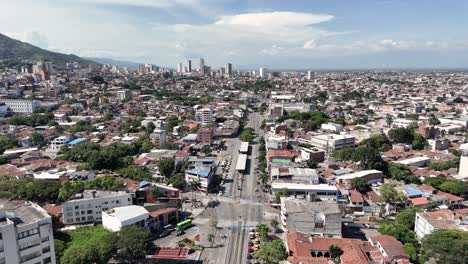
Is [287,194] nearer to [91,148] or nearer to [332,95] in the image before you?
[91,148]

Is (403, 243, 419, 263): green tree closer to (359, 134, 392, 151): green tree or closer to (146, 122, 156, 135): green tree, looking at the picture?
(359, 134, 392, 151): green tree

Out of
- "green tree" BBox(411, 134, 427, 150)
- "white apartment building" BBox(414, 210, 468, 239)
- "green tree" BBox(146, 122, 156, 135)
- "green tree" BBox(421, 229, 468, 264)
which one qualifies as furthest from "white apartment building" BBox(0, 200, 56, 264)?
"green tree" BBox(411, 134, 427, 150)

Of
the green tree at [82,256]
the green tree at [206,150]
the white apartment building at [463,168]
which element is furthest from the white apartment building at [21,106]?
the white apartment building at [463,168]

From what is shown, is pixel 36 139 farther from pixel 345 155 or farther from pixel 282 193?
pixel 345 155

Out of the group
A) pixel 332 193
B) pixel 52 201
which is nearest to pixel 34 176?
pixel 52 201

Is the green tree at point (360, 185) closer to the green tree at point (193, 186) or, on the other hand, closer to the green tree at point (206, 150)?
the green tree at point (193, 186)

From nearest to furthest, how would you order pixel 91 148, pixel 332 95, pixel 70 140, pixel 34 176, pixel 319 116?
pixel 34 176
pixel 91 148
pixel 70 140
pixel 319 116
pixel 332 95

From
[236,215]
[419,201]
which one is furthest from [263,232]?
[419,201]

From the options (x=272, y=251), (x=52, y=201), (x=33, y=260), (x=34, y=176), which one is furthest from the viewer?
(x=34, y=176)
